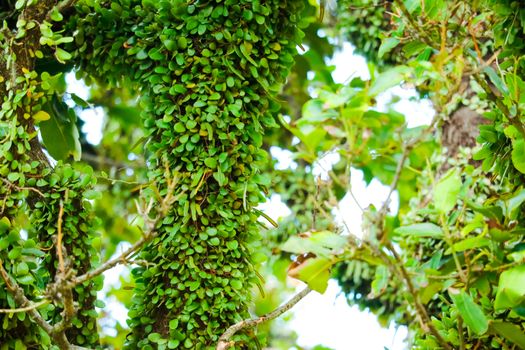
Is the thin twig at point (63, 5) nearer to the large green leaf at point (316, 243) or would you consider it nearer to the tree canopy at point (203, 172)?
the tree canopy at point (203, 172)

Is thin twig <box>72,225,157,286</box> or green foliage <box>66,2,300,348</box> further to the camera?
green foliage <box>66,2,300,348</box>

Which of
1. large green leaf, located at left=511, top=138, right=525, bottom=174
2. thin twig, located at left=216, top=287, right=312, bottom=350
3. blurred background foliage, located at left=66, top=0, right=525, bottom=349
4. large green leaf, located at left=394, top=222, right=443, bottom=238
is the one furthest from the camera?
thin twig, located at left=216, top=287, right=312, bottom=350

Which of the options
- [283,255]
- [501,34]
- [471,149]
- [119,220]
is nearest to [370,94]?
[501,34]

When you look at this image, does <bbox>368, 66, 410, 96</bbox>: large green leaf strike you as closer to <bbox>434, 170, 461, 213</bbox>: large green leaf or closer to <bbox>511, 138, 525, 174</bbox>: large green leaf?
<bbox>434, 170, 461, 213</bbox>: large green leaf

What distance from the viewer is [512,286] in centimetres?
163

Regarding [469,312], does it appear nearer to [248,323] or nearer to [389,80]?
[389,80]

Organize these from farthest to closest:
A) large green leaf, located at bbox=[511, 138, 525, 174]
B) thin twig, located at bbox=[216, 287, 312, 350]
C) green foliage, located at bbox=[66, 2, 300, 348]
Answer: green foliage, located at bbox=[66, 2, 300, 348] < thin twig, located at bbox=[216, 287, 312, 350] < large green leaf, located at bbox=[511, 138, 525, 174]

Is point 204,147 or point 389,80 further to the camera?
point 204,147

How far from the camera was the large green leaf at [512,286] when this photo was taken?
1.62 m

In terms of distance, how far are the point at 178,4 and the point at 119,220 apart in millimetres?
2746

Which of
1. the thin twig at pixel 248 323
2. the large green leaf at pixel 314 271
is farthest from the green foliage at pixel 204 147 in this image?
the large green leaf at pixel 314 271

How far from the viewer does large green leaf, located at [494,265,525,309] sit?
1.62 m

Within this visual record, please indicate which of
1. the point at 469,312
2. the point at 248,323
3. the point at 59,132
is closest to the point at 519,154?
the point at 469,312

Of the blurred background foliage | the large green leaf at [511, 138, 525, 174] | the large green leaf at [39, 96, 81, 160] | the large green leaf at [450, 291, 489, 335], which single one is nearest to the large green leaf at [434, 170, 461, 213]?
the blurred background foliage
